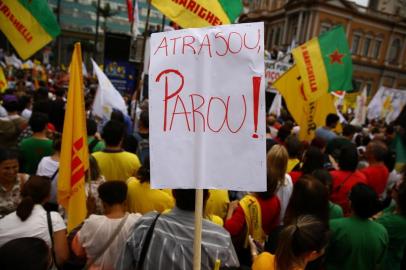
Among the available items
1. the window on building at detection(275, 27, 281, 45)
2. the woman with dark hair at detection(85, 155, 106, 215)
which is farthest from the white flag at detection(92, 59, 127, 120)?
the window on building at detection(275, 27, 281, 45)

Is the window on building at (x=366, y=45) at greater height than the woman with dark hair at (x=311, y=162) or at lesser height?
greater

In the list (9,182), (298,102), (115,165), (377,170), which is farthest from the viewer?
(298,102)

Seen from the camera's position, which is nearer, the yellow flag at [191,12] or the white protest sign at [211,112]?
the white protest sign at [211,112]

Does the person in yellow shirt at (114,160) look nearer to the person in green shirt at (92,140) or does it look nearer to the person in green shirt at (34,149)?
the person in green shirt at (92,140)

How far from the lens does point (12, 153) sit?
2.59 m

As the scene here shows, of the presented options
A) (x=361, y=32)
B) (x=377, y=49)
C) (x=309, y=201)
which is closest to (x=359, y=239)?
(x=309, y=201)

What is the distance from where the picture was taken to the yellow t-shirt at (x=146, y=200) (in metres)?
2.57

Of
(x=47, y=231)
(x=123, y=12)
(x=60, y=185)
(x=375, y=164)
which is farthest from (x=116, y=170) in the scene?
(x=123, y=12)

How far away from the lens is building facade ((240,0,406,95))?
41.1m

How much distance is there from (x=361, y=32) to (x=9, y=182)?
48.8 m

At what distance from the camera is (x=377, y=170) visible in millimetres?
3934

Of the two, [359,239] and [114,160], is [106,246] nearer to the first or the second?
[114,160]

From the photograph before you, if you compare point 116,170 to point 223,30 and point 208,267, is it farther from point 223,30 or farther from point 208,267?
point 223,30

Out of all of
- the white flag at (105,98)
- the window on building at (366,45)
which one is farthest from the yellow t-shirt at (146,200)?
the window on building at (366,45)
